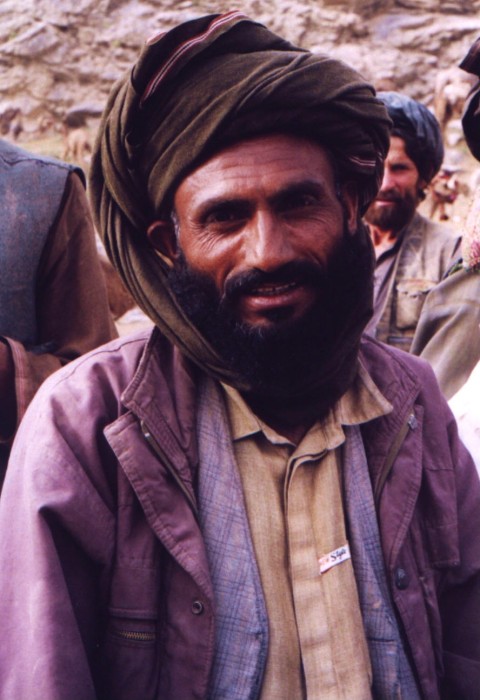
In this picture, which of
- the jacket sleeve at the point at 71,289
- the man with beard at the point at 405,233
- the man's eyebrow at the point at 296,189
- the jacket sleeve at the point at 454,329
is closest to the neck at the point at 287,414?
the man's eyebrow at the point at 296,189

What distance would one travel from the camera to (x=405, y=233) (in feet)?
15.5

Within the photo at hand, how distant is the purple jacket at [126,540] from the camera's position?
1.49m

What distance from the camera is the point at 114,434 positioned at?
5.32 ft

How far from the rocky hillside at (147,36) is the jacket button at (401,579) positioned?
46.1ft

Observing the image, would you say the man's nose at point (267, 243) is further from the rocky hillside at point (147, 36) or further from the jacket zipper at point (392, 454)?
the rocky hillside at point (147, 36)

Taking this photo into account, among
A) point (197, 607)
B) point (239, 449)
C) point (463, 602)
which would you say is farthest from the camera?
point (463, 602)

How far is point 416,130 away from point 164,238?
9.77 ft

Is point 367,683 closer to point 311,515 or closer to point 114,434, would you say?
point 311,515

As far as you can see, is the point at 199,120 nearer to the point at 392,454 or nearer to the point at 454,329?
the point at 392,454

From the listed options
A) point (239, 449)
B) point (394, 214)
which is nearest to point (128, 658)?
point (239, 449)

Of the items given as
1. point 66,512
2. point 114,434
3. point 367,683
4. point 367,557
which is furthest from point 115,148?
point 367,683

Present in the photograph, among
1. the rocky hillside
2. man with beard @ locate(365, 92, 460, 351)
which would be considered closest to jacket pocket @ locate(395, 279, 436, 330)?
man with beard @ locate(365, 92, 460, 351)

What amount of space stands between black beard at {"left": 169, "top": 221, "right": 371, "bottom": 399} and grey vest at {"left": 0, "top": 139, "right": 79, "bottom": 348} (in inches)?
26.7

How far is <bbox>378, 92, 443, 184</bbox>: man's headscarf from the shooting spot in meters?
4.55
